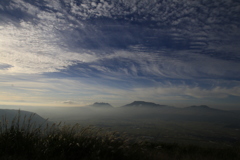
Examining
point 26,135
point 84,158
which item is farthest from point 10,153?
point 84,158

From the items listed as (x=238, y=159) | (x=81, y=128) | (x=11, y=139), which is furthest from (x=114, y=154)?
(x=238, y=159)

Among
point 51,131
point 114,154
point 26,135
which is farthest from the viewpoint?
point 51,131

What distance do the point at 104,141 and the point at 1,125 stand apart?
14.1 feet

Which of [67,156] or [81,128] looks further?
[81,128]

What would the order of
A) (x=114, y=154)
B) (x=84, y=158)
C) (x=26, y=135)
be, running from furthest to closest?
1. (x=26, y=135)
2. (x=114, y=154)
3. (x=84, y=158)

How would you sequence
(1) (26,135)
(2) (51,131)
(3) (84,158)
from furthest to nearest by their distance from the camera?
(2) (51,131)
(1) (26,135)
(3) (84,158)

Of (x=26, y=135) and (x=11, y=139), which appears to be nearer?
(x=11, y=139)

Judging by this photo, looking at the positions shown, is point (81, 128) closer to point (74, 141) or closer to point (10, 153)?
point (74, 141)

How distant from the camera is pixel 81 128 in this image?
6426mm

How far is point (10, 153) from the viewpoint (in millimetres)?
4484

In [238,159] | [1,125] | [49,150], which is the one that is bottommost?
[238,159]

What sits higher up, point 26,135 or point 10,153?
point 26,135

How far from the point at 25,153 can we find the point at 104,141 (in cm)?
271

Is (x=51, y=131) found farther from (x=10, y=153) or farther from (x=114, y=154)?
(x=114, y=154)
